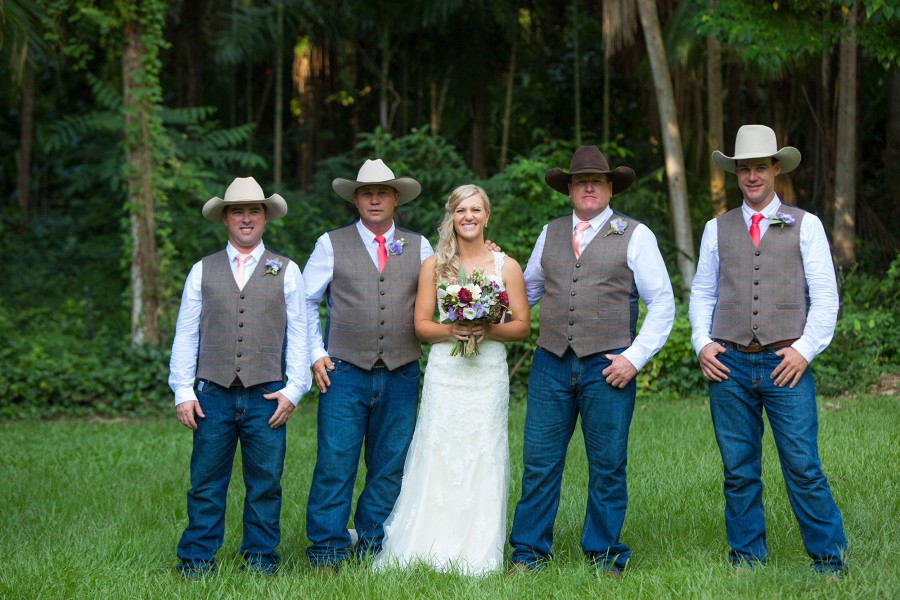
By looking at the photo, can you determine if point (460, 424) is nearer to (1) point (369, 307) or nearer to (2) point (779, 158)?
(1) point (369, 307)

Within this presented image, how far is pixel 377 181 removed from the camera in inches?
231

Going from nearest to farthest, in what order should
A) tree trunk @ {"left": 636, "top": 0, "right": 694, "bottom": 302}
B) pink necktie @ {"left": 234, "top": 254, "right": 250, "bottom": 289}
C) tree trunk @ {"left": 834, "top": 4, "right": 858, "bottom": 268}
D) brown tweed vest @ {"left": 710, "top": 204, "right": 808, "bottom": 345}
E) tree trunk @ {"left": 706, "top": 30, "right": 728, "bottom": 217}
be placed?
brown tweed vest @ {"left": 710, "top": 204, "right": 808, "bottom": 345}
pink necktie @ {"left": 234, "top": 254, "right": 250, "bottom": 289}
tree trunk @ {"left": 636, "top": 0, "right": 694, "bottom": 302}
tree trunk @ {"left": 834, "top": 4, "right": 858, "bottom": 268}
tree trunk @ {"left": 706, "top": 30, "right": 728, "bottom": 217}

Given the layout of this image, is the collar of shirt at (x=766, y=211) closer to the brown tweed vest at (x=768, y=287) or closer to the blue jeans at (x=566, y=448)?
the brown tweed vest at (x=768, y=287)

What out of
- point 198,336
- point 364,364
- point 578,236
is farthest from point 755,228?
point 198,336

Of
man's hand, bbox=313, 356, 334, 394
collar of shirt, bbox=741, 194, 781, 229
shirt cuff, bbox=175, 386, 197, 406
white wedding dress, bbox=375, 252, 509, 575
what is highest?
collar of shirt, bbox=741, 194, 781, 229

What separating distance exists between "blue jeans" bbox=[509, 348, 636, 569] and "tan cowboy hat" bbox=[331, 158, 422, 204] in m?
1.28

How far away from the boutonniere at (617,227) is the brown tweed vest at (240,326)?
185 centimetres

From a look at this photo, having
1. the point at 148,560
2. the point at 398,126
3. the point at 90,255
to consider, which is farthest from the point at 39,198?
the point at 148,560

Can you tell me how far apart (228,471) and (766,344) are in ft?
9.91

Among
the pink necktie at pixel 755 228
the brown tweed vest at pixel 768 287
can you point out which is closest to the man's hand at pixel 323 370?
the brown tweed vest at pixel 768 287

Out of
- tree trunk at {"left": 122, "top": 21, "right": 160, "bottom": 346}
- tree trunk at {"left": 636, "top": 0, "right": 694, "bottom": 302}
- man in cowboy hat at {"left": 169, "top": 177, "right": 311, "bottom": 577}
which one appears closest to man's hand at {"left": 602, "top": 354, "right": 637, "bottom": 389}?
man in cowboy hat at {"left": 169, "top": 177, "right": 311, "bottom": 577}

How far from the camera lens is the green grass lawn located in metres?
5.05

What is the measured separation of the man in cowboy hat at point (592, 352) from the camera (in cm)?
545

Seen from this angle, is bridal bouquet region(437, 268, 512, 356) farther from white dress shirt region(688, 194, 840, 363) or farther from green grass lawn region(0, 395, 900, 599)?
green grass lawn region(0, 395, 900, 599)
